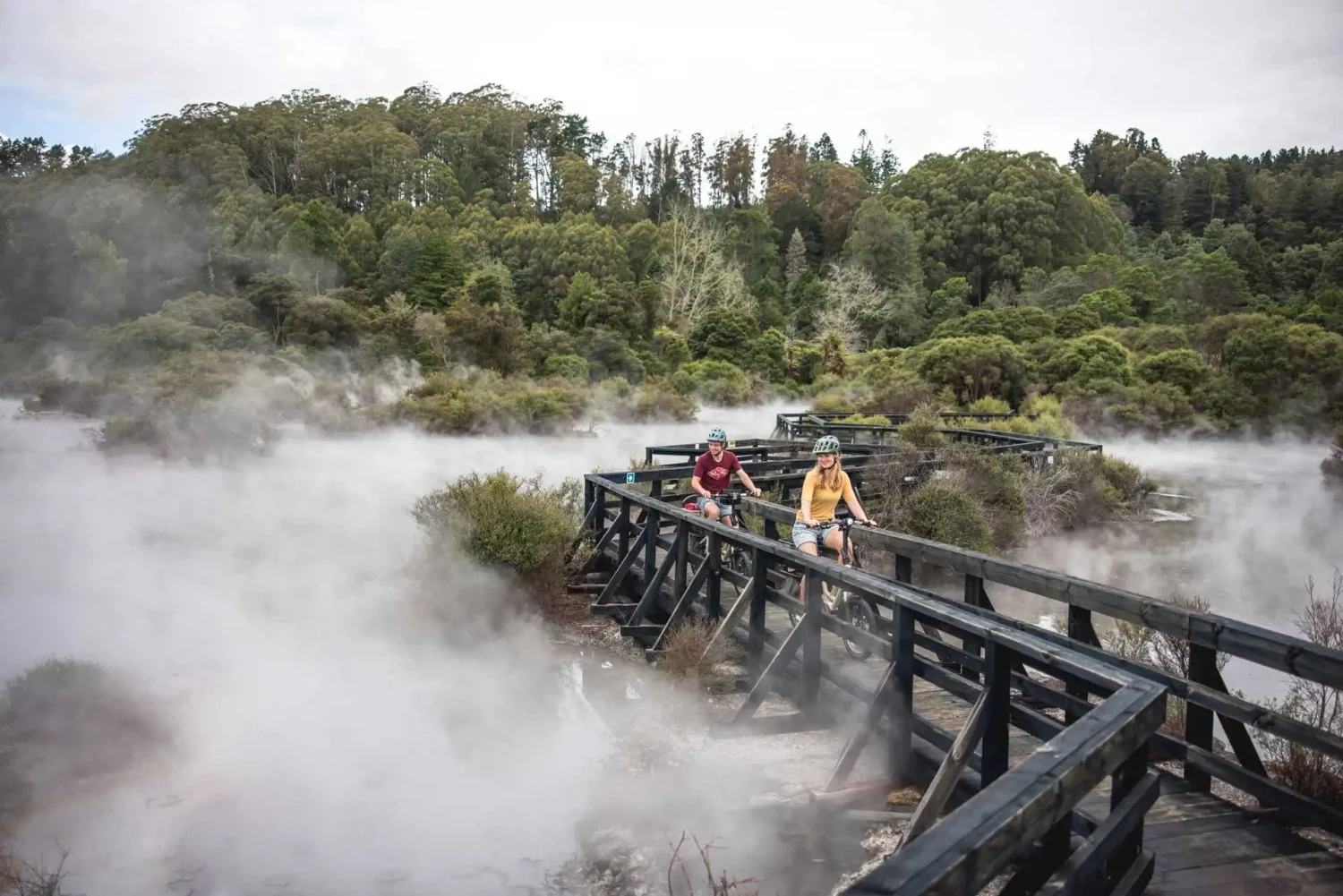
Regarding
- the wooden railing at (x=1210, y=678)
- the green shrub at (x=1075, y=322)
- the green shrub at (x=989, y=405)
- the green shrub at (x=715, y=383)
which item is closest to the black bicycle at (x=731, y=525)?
the wooden railing at (x=1210, y=678)

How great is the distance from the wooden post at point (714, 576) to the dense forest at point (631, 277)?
2026 centimetres

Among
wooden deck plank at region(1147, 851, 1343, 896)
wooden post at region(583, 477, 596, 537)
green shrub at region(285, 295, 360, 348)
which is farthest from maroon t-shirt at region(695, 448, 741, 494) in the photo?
green shrub at region(285, 295, 360, 348)

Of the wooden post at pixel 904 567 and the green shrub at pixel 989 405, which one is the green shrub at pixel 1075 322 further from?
the wooden post at pixel 904 567

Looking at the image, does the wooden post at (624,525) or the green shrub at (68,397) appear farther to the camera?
the green shrub at (68,397)

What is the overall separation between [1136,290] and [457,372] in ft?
128

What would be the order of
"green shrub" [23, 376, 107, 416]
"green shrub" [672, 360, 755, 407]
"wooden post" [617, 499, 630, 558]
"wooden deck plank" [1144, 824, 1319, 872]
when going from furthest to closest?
"green shrub" [672, 360, 755, 407] → "green shrub" [23, 376, 107, 416] → "wooden post" [617, 499, 630, 558] → "wooden deck plank" [1144, 824, 1319, 872]

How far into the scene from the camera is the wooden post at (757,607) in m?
7.06

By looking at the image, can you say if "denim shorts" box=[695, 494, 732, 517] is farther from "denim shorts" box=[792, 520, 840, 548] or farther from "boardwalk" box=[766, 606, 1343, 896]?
"boardwalk" box=[766, 606, 1343, 896]

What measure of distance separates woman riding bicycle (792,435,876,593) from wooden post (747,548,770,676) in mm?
454

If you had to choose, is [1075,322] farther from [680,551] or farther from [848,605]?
[848,605]

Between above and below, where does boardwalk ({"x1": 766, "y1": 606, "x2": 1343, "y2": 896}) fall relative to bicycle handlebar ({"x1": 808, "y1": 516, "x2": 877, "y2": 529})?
below

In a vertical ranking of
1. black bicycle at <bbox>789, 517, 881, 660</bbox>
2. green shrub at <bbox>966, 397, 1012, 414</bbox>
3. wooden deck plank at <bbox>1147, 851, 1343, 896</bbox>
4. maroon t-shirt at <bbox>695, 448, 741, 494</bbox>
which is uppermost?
maroon t-shirt at <bbox>695, 448, 741, 494</bbox>

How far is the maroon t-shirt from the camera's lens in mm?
9391

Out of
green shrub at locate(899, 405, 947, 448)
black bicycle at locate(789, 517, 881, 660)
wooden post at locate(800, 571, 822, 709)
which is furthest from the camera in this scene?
green shrub at locate(899, 405, 947, 448)
